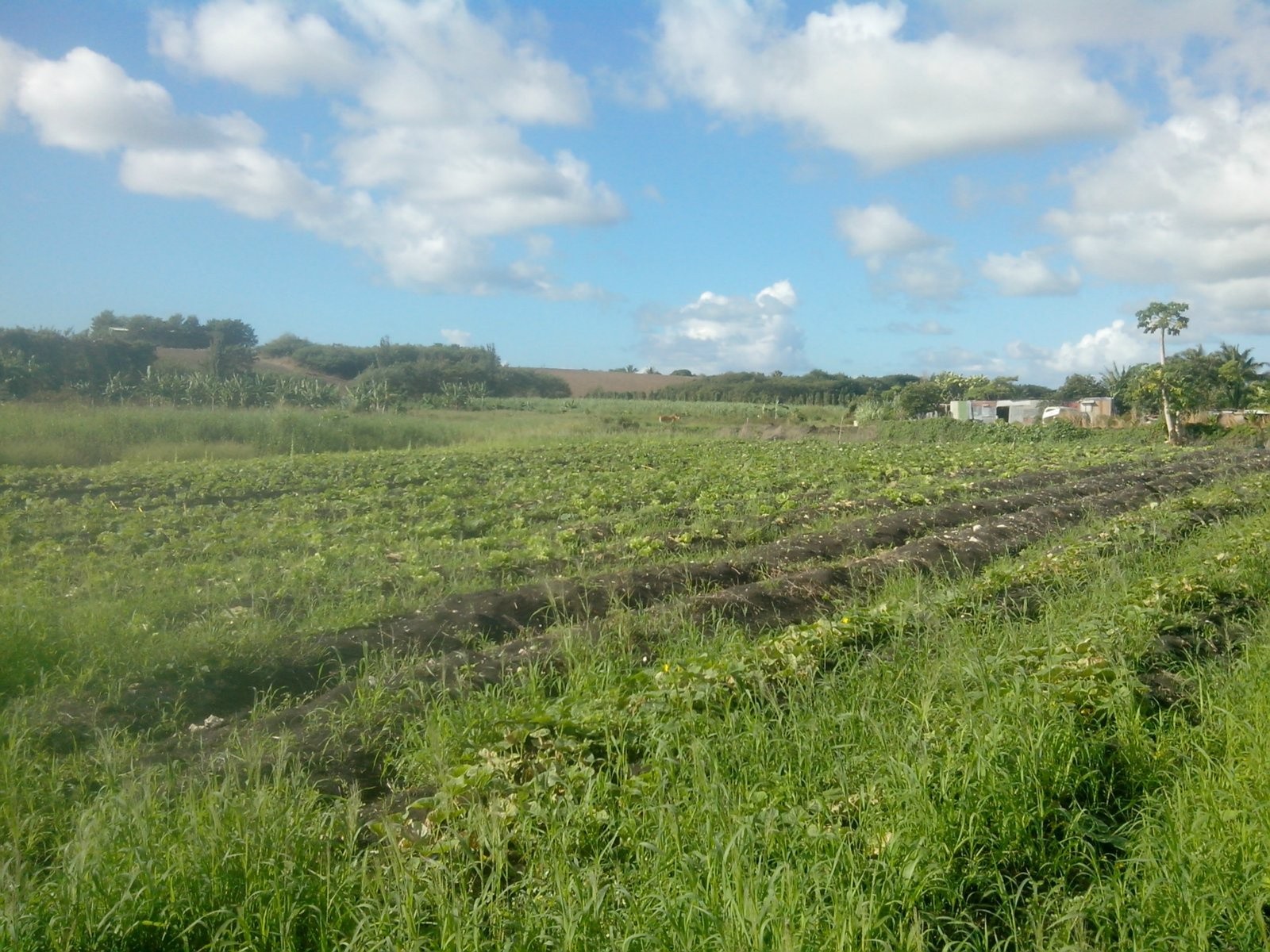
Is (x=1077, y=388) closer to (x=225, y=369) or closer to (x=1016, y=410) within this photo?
(x=1016, y=410)

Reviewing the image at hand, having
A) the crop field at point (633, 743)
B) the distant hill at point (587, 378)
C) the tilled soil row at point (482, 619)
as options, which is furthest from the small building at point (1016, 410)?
the crop field at point (633, 743)

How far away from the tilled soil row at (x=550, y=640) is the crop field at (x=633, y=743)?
38mm

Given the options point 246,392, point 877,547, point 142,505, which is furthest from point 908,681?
point 246,392

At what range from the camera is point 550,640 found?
6.70 meters

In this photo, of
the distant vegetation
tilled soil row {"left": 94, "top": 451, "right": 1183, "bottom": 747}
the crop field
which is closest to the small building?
the distant vegetation

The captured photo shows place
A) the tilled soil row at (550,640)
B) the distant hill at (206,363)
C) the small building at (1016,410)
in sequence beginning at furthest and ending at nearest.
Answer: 1. the small building at (1016,410)
2. the distant hill at (206,363)
3. the tilled soil row at (550,640)

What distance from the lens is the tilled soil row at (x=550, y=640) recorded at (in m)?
5.00

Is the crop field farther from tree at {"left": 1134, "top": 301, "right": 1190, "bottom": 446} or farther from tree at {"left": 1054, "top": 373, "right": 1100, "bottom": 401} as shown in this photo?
tree at {"left": 1054, "top": 373, "right": 1100, "bottom": 401}

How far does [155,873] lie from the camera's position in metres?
3.23

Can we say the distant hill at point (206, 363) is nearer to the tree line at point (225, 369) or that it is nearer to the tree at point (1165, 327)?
the tree line at point (225, 369)

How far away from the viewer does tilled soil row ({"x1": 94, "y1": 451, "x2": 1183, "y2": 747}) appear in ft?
19.4

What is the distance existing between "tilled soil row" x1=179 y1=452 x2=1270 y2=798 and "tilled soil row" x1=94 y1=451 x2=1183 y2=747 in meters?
0.51

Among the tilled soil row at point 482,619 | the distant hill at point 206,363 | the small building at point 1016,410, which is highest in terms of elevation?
the distant hill at point 206,363

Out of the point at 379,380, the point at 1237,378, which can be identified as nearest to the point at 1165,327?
the point at 1237,378
